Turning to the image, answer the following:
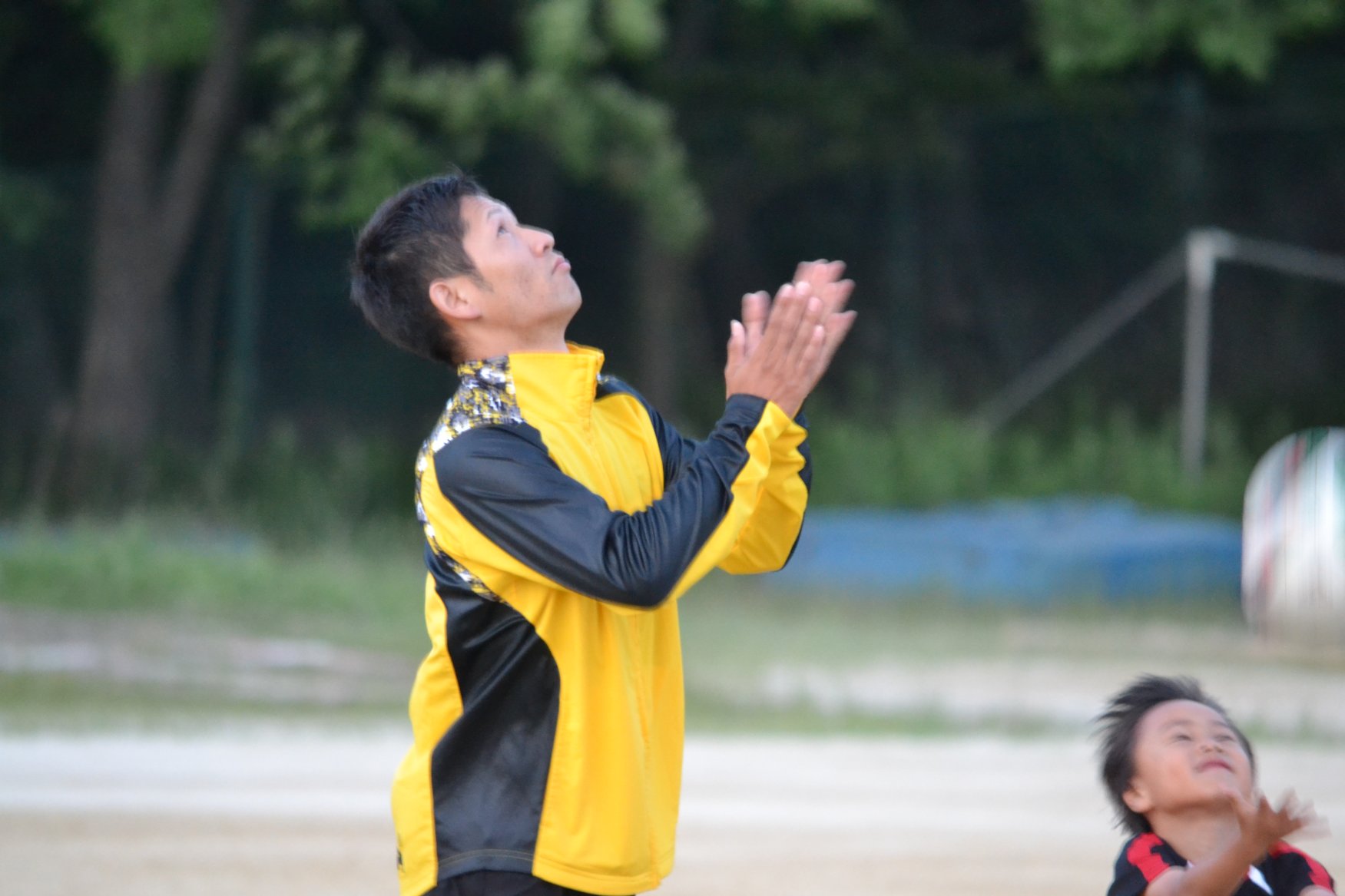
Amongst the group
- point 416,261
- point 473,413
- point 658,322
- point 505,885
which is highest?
point 658,322

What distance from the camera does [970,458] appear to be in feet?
43.6

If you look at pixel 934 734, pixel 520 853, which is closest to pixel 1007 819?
pixel 934 734

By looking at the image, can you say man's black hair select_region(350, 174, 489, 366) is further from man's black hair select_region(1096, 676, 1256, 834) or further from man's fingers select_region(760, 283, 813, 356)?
man's black hair select_region(1096, 676, 1256, 834)

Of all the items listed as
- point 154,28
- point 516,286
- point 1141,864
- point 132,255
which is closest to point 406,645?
point 154,28

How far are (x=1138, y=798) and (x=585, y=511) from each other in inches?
44.4

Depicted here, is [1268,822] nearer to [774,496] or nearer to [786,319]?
[774,496]

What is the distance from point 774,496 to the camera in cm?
273

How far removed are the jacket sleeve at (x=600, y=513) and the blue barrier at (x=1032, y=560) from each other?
8.53 metres

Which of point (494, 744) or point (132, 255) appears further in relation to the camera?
point (132, 255)

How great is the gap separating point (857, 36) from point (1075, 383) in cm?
332

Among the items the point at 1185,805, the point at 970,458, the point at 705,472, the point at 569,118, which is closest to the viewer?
the point at 705,472

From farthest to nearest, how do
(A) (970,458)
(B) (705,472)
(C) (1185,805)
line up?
(A) (970,458) < (C) (1185,805) < (B) (705,472)

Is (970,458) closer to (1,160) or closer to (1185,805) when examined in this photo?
(1,160)

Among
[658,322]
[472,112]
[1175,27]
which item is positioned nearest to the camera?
[472,112]
